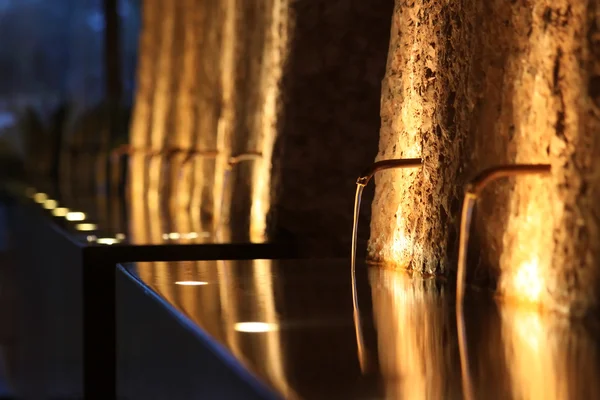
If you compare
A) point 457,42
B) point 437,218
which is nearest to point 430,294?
point 437,218

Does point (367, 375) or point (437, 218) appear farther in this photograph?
point (437, 218)

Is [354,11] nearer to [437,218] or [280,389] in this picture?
[437,218]

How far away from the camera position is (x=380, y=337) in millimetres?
2234

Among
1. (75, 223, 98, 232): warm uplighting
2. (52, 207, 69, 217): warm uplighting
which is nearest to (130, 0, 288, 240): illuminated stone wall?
(75, 223, 98, 232): warm uplighting

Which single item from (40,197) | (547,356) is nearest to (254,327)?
(547,356)

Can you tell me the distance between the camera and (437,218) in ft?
10.2

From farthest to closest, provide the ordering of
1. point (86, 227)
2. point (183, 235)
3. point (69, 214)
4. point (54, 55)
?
point (54, 55), point (69, 214), point (86, 227), point (183, 235)

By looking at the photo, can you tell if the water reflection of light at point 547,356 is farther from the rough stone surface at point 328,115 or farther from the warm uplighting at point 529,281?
the rough stone surface at point 328,115

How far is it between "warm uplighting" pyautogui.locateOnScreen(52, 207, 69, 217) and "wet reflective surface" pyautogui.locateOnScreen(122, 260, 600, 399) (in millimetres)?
3029

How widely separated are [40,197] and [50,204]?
88cm

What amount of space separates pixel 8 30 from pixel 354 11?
10.2 metres

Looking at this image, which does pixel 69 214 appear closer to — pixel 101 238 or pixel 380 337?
pixel 101 238

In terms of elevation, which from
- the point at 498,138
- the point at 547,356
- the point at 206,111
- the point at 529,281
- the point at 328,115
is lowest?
the point at 547,356

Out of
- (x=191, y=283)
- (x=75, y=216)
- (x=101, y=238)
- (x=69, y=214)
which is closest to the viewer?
(x=191, y=283)
